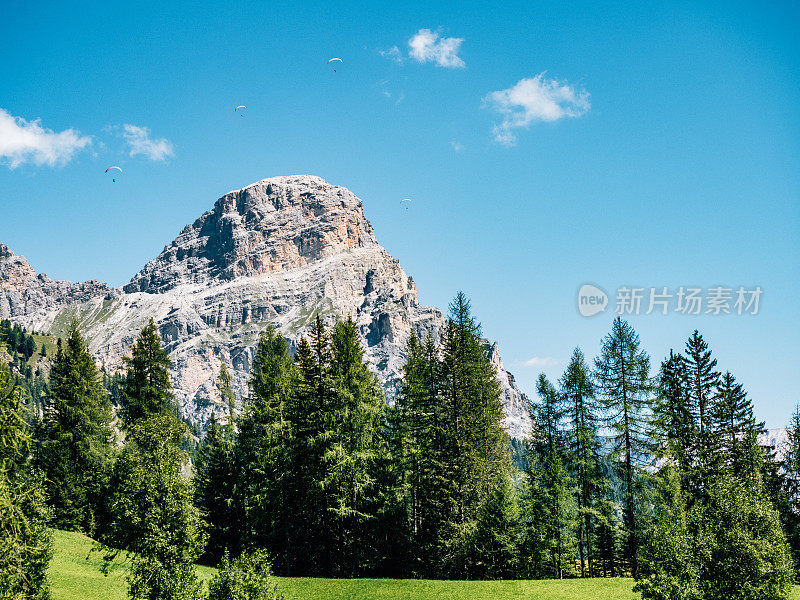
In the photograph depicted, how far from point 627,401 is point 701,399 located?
6230 mm

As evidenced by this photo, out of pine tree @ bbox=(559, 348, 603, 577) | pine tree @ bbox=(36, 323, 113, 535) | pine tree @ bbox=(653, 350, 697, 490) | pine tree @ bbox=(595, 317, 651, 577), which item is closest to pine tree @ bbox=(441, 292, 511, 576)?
pine tree @ bbox=(559, 348, 603, 577)

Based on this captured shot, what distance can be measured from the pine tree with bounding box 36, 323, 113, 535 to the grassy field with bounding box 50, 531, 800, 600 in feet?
27.8

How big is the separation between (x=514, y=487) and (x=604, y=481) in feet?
22.2

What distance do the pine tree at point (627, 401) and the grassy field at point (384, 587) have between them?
4867mm

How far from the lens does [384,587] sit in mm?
30859

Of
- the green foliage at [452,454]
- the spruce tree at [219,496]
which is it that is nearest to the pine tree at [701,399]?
the green foliage at [452,454]

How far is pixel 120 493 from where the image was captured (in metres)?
19.8

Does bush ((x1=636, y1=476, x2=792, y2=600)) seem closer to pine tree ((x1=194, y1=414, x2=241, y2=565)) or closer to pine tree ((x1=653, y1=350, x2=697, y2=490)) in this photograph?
pine tree ((x1=653, y1=350, x2=697, y2=490))

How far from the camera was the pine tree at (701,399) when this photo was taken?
35.6 meters

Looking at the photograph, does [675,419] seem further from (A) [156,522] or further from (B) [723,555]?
(A) [156,522]

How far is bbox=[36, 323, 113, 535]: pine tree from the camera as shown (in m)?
41.2

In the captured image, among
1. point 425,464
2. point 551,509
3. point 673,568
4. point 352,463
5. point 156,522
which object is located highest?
point 352,463

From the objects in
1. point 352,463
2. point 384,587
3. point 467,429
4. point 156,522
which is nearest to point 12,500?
point 156,522

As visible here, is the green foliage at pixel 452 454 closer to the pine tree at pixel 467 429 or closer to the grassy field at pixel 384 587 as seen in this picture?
the pine tree at pixel 467 429
